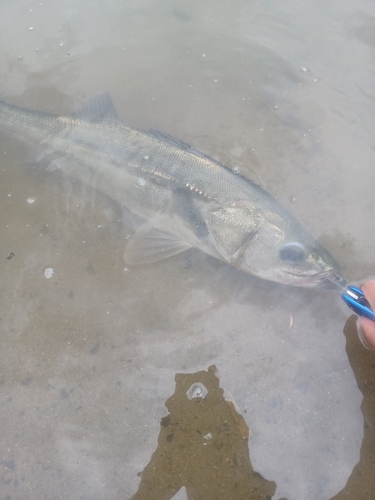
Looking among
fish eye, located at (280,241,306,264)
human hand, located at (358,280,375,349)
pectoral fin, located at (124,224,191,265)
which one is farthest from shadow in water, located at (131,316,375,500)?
pectoral fin, located at (124,224,191,265)

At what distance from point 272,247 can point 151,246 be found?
3.67ft

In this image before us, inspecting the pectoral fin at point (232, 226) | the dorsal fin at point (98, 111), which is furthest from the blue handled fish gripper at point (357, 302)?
the dorsal fin at point (98, 111)

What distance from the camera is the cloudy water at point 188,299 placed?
8.75ft

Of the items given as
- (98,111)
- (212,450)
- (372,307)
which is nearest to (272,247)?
(372,307)

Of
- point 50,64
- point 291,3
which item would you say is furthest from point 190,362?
point 291,3

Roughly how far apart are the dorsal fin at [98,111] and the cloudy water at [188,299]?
0.53 metres

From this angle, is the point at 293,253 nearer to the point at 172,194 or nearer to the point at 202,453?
the point at 172,194

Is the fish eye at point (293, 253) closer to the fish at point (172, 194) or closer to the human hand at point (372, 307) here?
the fish at point (172, 194)

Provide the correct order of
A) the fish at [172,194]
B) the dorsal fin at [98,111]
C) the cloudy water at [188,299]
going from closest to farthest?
the cloudy water at [188,299] → the fish at [172,194] → the dorsal fin at [98,111]

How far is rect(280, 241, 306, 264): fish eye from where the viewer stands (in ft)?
10.0

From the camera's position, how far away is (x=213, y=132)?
4.26 m

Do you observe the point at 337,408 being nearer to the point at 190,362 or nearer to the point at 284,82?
the point at 190,362

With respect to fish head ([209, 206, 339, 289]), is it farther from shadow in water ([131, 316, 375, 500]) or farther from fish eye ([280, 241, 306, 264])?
shadow in water ([131, 316, 375, 500])

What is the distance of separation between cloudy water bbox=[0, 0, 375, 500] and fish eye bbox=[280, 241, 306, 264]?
343mm
